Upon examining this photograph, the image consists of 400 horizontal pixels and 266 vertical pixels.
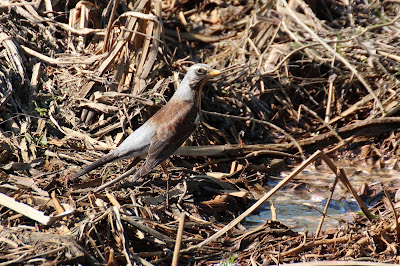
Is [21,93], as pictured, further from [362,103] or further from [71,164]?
[362,103]

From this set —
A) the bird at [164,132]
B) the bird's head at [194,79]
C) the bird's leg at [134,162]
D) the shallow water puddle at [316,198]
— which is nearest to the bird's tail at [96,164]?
the bird at [164,132]

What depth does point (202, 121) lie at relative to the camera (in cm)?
629

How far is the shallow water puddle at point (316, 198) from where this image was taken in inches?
205

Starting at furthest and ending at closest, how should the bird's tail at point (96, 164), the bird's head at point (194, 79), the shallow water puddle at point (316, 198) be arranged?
1. the bird's head at point (194, 79)
2. the shallow water puddle at point (316, 198)
3. the bird's tail at point (96, 164)

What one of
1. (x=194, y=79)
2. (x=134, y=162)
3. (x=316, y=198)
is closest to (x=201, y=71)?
(x=194, y=79)

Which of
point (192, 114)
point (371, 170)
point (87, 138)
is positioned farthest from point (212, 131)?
point (371, 170)

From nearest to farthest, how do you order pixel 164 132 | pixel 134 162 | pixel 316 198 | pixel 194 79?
1. pixel 164 132
2. pixel 134 162
3. pixel 316 198
4. pixel 194 79

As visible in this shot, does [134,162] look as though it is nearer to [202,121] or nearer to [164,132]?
[164,132]

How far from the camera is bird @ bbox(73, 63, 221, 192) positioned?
17.3 ft

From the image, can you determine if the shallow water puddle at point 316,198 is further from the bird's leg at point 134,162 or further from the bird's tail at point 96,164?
the bird's tail at point 96,164

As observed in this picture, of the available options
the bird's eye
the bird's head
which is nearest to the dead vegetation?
the bird's head

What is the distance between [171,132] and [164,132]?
74 mm

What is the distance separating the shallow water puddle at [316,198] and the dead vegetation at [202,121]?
0.77 feet

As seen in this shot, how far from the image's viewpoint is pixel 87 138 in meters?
5.85
